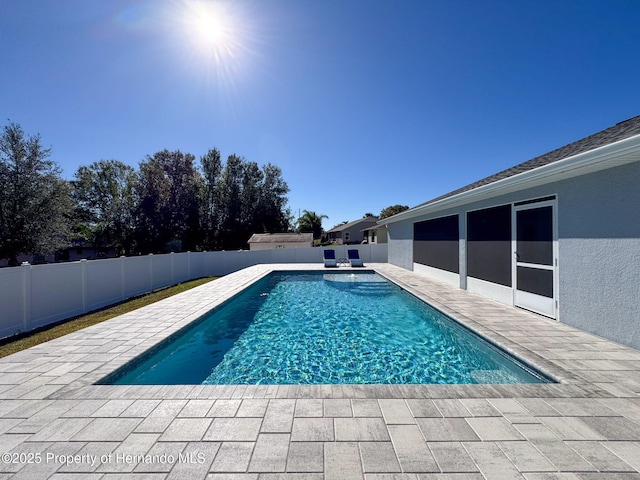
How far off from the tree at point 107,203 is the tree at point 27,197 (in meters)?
11.7

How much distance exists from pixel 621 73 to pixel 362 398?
1260 cm

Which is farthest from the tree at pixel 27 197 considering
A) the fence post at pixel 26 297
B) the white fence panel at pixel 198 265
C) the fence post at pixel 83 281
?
the fence post at pixel 26 297

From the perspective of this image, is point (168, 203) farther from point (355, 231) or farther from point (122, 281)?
point (355, 231)

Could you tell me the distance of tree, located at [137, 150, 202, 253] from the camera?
1011 inches

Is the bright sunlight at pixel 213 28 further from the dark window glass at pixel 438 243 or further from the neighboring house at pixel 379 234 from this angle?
the neighboring house at pixel 379 234

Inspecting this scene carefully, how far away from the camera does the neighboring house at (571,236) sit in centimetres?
365

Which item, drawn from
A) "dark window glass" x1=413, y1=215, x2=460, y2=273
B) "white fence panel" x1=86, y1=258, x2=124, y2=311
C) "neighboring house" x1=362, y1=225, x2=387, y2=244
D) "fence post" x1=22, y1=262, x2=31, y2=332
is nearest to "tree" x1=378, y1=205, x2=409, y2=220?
"neighboring house" x1=362, y1=225, x2=387, y2=244

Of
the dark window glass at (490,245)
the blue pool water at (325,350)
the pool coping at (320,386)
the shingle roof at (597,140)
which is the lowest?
the blue pool water at (325,350)

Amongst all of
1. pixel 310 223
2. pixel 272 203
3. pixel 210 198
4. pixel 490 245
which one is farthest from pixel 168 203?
pixel 490 245

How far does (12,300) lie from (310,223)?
37.4 meters

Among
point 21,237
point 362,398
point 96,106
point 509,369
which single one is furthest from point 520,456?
point 21,237

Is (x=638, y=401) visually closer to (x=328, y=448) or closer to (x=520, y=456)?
(x=520, y=456)

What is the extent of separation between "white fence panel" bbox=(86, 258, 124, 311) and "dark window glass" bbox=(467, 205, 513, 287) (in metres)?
10.8

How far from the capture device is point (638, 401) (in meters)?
2.46
